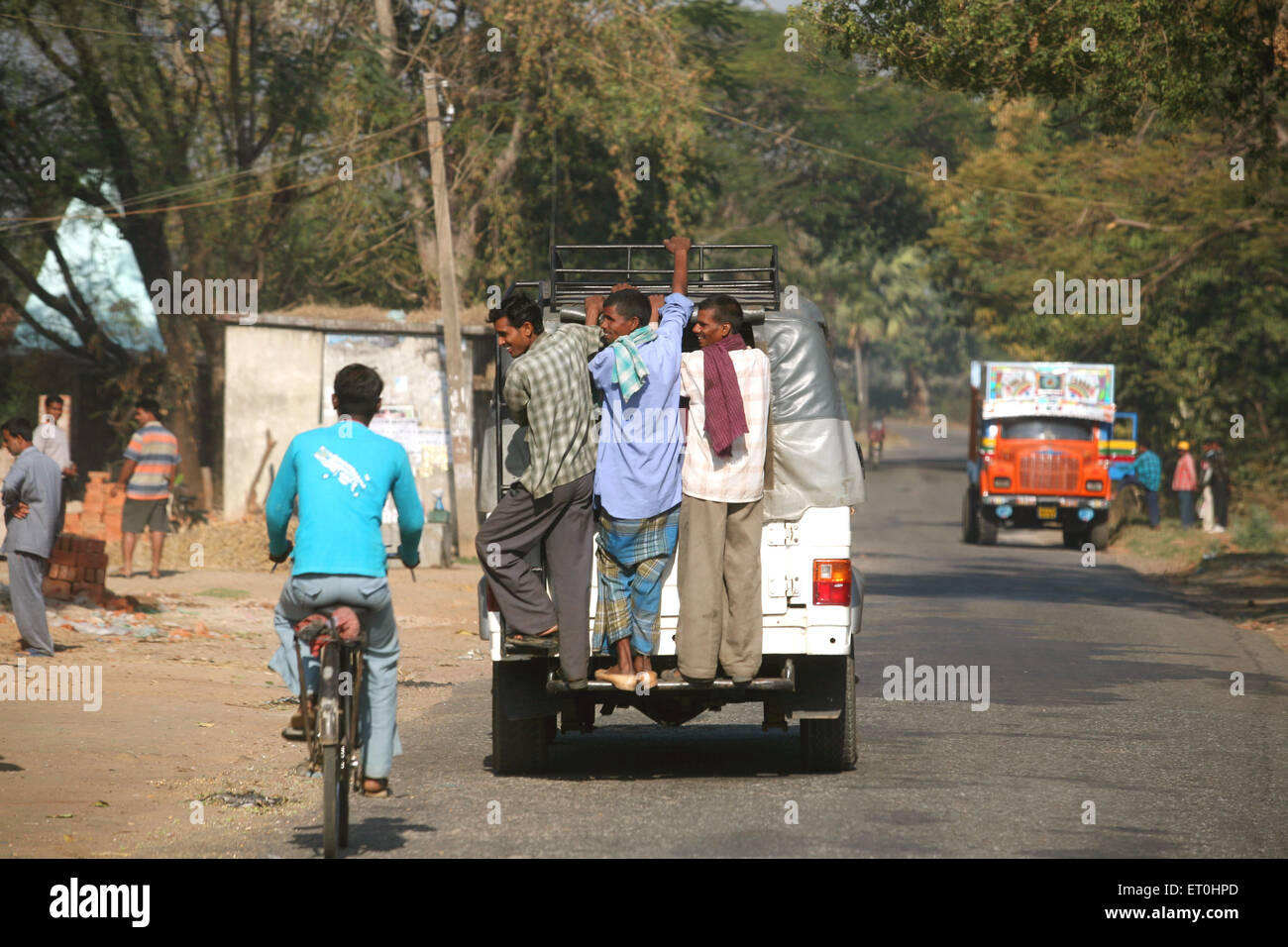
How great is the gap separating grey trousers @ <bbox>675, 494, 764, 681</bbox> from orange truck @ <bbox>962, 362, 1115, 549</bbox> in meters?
23.0

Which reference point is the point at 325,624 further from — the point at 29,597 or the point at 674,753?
the point at 29,597

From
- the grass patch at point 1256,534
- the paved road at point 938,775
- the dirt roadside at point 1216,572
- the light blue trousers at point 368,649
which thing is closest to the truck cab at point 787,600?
the paved road at point 938,775

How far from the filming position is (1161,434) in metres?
43.6

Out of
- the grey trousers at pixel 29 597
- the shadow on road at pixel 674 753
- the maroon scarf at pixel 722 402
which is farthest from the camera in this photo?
the grey trousers at pixel 29 597

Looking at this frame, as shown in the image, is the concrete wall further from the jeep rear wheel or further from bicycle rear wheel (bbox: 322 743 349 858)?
bicycle rear wheel (bbox: 322 743 349 858)

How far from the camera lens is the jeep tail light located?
827cm

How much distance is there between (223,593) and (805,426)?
34.9 ft

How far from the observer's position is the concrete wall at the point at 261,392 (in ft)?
82.1

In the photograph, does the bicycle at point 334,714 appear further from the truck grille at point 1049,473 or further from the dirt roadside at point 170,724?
the truck grille at point 1049,473


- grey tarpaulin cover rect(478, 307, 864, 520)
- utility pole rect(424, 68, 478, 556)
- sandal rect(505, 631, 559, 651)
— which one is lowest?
sandal rect(505, 631, 559, 651)

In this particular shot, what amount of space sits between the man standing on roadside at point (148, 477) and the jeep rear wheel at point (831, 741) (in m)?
11.4

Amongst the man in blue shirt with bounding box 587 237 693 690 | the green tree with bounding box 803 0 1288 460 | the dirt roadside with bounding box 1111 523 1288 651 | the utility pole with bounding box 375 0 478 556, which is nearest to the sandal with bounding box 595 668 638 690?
the man in blue shirt with bounding box 587 237 693 690
